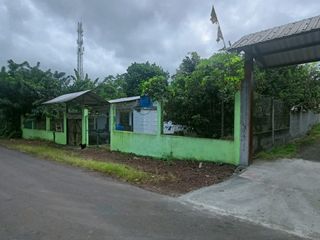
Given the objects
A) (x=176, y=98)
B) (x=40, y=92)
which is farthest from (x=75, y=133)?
(x=176, y=98)

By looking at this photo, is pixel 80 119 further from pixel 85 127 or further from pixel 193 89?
pixel 193 89

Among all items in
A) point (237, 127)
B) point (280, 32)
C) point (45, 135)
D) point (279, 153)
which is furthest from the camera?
point (45, 135)

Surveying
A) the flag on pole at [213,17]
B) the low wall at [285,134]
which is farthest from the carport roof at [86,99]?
the low wall at [285,134]

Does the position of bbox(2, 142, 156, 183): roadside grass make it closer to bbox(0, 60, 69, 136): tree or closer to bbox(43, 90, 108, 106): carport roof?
bbox(43, 90, 108, 106): carport roof

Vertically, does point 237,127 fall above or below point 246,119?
below

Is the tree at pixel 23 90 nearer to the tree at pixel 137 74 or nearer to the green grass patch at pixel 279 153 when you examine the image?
the tree at pixel 137 74

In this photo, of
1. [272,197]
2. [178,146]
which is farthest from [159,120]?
[272,197]

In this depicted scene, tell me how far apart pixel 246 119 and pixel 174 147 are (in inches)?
123

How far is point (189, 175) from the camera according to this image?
9.70 m

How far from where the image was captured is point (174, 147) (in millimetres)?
12344

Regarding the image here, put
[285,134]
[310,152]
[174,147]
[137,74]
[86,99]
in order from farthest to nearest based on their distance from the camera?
[137,74] < [86,99] < [285,134] < [310,152] < [174,147]

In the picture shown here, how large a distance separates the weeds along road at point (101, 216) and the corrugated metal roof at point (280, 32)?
16.2 ft

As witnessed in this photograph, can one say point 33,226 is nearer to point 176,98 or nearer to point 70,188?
point 70,188

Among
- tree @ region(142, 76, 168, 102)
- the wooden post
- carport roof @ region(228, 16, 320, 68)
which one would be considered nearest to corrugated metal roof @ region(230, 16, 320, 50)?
carport roof @ region(228, 16, 320, 68)
